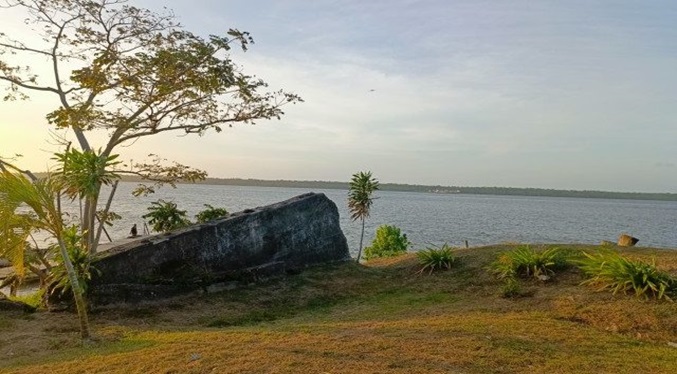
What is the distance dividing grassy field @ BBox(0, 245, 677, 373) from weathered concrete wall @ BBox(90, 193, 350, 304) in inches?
18.3

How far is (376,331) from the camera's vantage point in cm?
782

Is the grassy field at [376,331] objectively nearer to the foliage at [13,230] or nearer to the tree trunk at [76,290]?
the tree trunk at [76,290]

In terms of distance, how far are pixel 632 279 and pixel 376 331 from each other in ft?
16.3

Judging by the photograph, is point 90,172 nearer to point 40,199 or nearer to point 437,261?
point 40,199

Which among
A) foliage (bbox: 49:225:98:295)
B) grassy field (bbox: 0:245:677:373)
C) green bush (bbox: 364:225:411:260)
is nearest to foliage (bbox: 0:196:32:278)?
grassy field (bbox: 0:245:677:373)

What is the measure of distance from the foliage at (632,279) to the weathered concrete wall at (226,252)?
7516 mm

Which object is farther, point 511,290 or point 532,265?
point 532,265

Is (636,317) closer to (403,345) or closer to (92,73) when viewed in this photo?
(403,345)

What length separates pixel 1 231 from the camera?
7.86 metres

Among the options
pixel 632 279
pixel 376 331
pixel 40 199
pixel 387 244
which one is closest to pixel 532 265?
pixel 632 279

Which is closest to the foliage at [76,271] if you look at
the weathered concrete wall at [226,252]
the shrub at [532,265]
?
the weathered concrete wall at [226,252]

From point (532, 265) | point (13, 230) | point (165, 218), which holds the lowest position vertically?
point (532, 265)

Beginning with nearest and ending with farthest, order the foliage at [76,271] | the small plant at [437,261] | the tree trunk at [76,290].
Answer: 1. the tree trunk at [76,290]
2. the foliage at [76,271]
3. the small plant at [437,261]

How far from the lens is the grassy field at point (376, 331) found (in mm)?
6223
